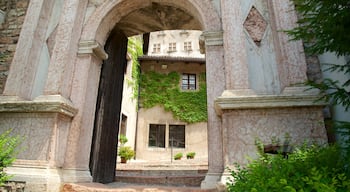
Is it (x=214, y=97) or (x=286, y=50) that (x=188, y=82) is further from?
(x=286, y=50)

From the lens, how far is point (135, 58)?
14766 mm

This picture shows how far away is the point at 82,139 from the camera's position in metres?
4.01

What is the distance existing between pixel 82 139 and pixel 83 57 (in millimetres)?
1558

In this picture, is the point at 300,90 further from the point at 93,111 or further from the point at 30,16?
the point at 30,16

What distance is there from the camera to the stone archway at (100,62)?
11.9ft

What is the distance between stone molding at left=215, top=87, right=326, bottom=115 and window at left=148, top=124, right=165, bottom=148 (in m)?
11.6

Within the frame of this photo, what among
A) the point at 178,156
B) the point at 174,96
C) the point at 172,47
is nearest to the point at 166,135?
the point at 178,156

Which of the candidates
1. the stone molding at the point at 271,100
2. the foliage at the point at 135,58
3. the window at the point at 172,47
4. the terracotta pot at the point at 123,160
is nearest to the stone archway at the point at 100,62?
the stone molding at the point at 271,100

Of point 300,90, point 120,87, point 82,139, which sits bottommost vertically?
point 82,139

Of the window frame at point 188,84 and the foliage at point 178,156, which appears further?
the window frame at point 188,84

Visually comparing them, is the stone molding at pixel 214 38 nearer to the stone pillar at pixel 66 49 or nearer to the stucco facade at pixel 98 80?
the stucco facade at pixel 98 80

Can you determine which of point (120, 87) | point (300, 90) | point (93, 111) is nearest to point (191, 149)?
point (120, 87)

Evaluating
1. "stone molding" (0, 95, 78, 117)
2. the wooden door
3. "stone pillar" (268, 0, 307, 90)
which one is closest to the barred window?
the wooden door

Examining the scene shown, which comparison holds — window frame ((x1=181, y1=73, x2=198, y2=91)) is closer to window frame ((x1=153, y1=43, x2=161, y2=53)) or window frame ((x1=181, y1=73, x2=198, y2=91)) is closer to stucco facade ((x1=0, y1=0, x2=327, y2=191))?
window frame ((x1=153, y1=43, x2=161, y2=53))
